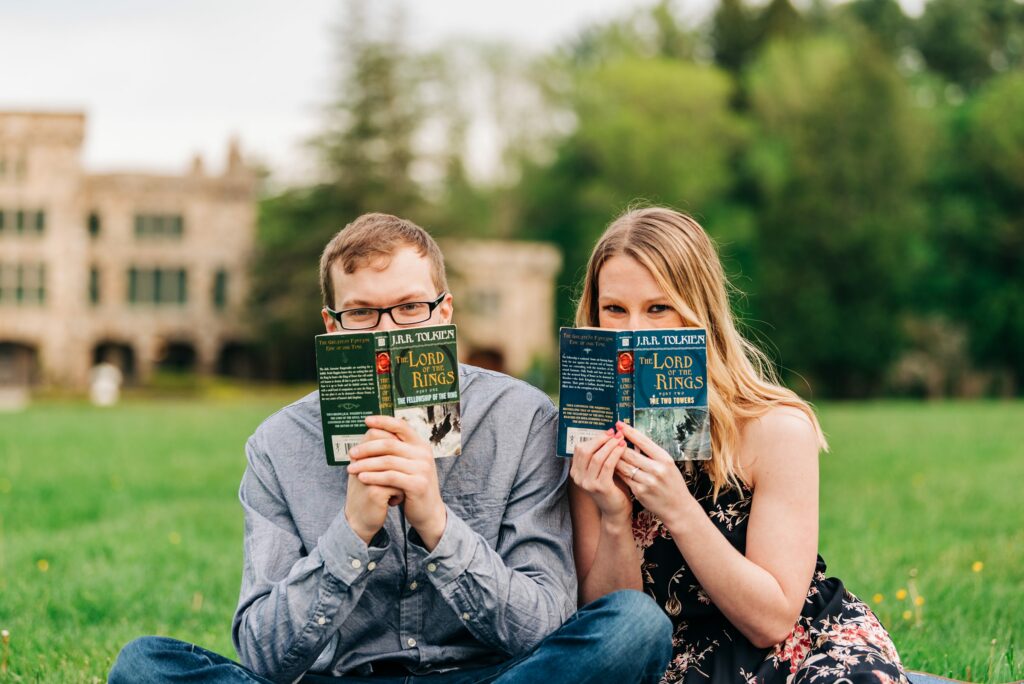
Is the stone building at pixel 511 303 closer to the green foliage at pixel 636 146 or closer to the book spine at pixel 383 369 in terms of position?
the green foliage at pixel 636 146

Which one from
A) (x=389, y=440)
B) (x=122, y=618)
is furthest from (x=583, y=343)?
(x=122, y=618)

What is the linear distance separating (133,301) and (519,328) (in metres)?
14.6

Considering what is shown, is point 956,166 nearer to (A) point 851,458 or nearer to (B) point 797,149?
(B) point 797,149

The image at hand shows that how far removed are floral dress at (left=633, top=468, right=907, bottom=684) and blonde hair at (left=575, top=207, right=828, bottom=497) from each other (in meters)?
0.12

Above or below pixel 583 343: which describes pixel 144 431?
below

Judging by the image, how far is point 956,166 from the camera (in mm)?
40188

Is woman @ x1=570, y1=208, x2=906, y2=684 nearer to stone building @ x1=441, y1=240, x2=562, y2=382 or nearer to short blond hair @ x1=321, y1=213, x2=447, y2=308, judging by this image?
short blond hair @ x1=321, y1=213, x2=447, y2=308

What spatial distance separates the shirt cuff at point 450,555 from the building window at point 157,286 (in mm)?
38639

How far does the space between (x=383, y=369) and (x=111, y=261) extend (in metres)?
39.1

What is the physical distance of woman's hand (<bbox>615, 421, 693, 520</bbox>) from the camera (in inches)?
113

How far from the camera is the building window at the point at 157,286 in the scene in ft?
129

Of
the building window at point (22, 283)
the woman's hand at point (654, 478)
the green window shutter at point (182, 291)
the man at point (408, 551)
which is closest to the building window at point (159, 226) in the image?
the green window shutter at point (182, 291)

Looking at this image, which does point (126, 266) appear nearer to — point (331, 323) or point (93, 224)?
point (93, 224)

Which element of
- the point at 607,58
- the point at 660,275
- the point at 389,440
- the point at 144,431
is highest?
the point at 607,58
